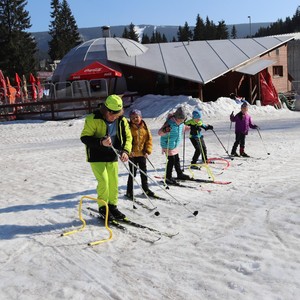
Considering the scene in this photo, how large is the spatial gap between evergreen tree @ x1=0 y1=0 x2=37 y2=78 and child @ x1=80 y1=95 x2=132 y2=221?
175 feet

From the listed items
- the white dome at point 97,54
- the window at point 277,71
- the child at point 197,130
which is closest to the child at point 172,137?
the child at point 197,130

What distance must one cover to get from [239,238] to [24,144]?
1279 centimetres

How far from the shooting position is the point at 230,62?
2586cm

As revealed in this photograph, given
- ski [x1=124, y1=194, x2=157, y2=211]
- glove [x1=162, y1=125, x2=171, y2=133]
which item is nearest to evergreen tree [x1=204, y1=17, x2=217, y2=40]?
glove [x1=162, y1=125, x2=171, y2=133]

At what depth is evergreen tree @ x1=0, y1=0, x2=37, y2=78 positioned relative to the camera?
54.9 meters

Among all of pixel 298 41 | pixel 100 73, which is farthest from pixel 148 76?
pixel 298 41

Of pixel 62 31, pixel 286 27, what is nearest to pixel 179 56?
pixel 62 31

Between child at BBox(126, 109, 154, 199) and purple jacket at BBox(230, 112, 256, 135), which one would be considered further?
purple jacket at BBox(230, 112, 256, 135)

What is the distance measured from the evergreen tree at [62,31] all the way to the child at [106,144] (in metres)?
69.5

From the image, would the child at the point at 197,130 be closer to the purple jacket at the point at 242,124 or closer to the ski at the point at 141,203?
the purple jacket at the point at 242,124

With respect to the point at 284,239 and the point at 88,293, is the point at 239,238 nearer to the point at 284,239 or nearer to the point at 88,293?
the point at 284,239

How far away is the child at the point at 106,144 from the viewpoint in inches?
207

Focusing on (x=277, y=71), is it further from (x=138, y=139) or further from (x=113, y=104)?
(x=113, y=104)

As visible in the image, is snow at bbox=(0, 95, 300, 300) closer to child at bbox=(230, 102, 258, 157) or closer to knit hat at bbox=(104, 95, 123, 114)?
child at bbox=(230, 102, 258, 157)
